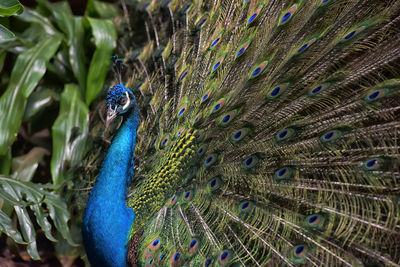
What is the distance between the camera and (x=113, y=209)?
1707 millimetres

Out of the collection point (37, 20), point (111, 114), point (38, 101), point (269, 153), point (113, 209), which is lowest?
point (38, 101)

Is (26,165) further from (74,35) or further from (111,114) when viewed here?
(111,114)

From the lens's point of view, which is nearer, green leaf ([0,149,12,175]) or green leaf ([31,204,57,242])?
green leaf ([31,204,57,242])

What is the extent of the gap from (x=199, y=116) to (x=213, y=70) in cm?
23

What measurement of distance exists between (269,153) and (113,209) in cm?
63

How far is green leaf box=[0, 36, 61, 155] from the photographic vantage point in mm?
2252

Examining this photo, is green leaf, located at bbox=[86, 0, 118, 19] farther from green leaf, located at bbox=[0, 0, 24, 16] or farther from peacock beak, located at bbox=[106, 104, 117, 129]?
peacock beak, located at bbox=[106, 104, 117, 129]

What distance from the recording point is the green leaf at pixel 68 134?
7.63ft

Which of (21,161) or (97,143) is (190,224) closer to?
(97,143)

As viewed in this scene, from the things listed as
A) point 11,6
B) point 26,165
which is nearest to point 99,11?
point 26,165

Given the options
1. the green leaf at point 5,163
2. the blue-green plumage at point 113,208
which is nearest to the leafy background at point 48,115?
the green leaf at point 5,163

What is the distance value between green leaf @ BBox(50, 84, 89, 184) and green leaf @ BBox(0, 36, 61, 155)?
20cm

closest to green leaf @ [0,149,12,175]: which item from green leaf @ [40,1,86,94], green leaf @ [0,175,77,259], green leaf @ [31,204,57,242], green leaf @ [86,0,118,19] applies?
green leaf @ [0,175,77,259]

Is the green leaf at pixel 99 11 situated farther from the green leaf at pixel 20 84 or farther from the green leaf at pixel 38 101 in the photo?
the green leaf at pixel 38 101
